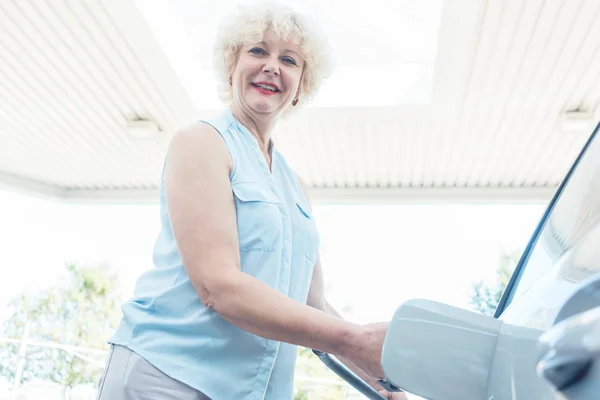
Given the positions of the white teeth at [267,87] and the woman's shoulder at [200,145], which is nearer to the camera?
the woman's shoulder at [200,145]

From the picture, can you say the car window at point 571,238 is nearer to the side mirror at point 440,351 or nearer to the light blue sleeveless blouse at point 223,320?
the side mirror at point 440,351

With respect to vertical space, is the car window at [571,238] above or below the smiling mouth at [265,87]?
below

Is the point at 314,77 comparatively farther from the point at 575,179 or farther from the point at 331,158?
the point at 331,158

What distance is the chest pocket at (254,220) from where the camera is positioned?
1.06 metres

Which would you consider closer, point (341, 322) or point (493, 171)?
point (341, 322)

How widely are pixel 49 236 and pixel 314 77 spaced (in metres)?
11.7

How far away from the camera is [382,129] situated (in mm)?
5035

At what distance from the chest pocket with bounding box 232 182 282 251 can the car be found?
1.66 feet

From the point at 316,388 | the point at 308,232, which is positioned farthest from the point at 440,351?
the point at 316,388

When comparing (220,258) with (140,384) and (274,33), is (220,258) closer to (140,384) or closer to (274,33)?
(140,384)

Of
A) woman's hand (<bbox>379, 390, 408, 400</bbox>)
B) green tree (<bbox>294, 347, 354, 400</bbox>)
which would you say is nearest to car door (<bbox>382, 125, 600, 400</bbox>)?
woman's hand (<bbox>379, 390, 408, 400</bbox>)

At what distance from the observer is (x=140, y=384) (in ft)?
3.22

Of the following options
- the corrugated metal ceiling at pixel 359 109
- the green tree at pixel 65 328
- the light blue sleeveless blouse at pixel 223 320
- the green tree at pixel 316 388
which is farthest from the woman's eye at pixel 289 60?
the green tree at pixel 65 328

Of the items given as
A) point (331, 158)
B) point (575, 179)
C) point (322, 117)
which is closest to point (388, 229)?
point (331, 158)
